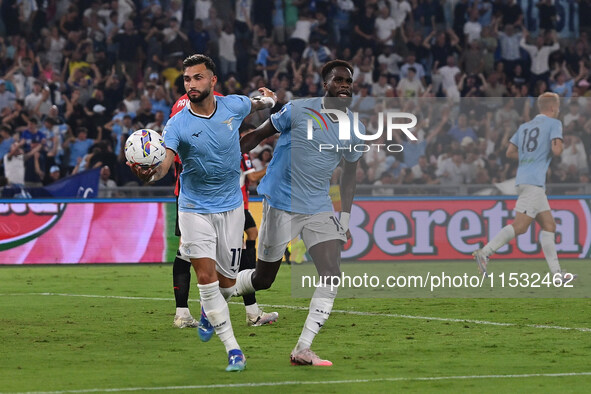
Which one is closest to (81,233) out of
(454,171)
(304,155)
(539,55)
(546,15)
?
(454,171)

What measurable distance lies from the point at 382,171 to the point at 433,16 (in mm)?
7751

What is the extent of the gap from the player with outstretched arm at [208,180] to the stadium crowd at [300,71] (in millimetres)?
10542

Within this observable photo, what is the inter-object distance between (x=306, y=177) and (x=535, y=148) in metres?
6.95

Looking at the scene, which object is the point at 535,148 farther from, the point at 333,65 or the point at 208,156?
the point at 208,156

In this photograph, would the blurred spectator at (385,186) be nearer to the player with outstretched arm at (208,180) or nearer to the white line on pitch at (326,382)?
the player with outstretched arm at (208,180)

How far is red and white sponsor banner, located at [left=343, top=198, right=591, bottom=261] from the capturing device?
19.0 metres

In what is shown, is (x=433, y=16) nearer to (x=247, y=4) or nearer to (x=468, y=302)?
(x=247, y=4)

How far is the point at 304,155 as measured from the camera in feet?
29.8

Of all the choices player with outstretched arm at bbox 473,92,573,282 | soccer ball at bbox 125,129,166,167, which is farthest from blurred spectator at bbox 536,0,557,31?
soccer ball at bbox 125,129,166,167

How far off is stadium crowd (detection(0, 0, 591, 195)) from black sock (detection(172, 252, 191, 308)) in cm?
855

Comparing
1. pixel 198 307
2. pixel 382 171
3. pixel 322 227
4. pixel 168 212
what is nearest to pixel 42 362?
pixel 322 227

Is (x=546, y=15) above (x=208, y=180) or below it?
above

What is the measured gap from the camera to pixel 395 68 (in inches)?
980

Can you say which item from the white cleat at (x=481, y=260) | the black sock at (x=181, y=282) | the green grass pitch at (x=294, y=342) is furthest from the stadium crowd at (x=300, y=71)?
the black sock at (x=181, y=282)
